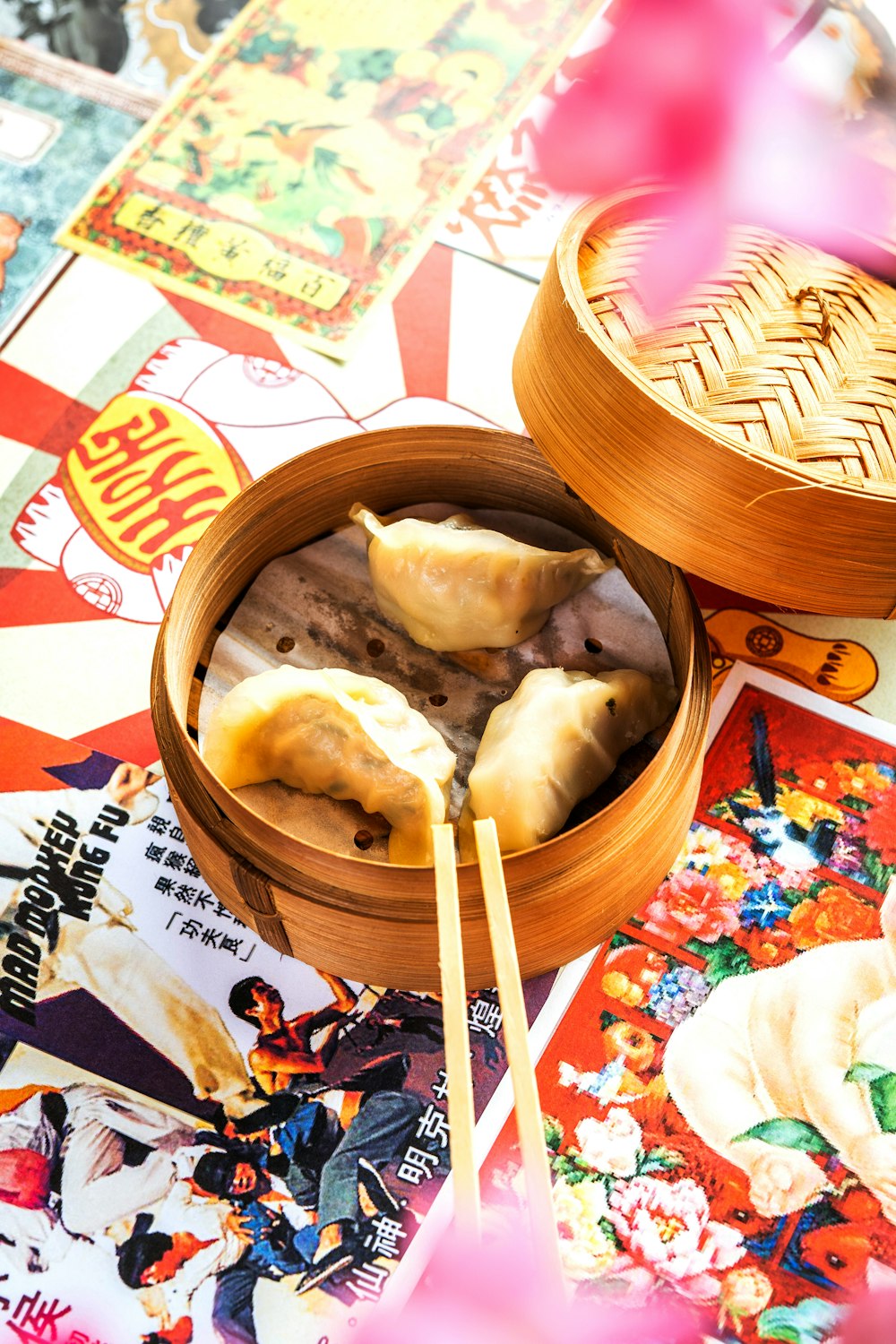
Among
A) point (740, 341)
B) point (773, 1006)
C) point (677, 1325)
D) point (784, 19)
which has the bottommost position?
point (677, 1325)

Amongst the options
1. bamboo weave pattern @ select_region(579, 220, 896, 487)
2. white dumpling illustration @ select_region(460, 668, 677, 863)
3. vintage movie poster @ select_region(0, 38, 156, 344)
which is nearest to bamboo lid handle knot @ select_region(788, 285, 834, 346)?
bamboo weave pattern @ select_region(579, 220, 896, 487)

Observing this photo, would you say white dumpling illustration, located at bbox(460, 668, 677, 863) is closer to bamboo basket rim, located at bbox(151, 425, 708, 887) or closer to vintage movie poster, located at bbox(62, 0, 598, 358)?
bamboo basket rim, located at bbox(151, 425, 708, 887)

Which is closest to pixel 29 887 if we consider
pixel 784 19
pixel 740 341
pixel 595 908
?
pixel 595 908

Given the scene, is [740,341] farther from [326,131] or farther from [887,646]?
[326,131]

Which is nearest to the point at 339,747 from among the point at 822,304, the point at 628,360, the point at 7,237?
the point at 628,360

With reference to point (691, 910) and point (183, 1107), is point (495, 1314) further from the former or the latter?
point (691, 910)

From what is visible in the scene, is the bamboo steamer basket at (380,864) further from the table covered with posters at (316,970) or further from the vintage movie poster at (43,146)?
the vintage movie poster at (43,146)
